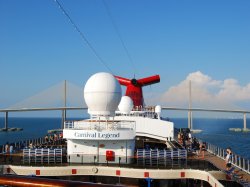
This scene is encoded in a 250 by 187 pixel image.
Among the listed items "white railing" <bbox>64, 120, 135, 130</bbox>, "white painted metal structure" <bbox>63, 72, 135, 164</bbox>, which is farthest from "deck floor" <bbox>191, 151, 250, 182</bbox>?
"white railing" <bbox>64, 120, 135, 130</bbox>

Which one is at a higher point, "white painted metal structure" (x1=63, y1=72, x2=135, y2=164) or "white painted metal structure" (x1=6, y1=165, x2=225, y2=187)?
"white painted metal structure" (x1=63, y1=72, x2=135, y2=164)

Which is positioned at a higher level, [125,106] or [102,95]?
[125,106]

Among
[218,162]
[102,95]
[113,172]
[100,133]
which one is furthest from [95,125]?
[218,162]

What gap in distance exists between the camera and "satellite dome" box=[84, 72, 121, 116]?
1043 inches

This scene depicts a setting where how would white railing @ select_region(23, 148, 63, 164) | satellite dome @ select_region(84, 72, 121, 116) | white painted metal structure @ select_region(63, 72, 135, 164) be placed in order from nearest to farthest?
white railing @ select_region(23, 148, 63, 164) → white painted metal structure @ select_region(63, 72, 135, 164) → satellite dome @ select_region(84, 72, 121, 116)

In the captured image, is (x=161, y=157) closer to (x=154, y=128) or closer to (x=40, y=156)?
(x=40, y=156)

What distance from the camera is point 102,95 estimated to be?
26.5 m

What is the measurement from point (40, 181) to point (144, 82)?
59138 mm

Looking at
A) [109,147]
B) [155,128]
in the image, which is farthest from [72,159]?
[155,128]

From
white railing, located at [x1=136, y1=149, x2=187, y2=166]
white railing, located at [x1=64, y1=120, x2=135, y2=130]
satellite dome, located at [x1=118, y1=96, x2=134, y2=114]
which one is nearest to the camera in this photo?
white railing, located at [x1=136, y1=149, x2=187, y2=166]

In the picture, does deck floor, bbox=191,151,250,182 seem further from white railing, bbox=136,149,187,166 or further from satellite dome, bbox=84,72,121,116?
satellite dome, bbox=84,72,121,116

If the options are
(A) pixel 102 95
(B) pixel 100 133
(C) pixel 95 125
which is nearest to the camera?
(B) pixel 100 133

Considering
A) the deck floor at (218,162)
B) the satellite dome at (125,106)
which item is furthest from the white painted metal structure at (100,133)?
the satellite dome at (125,106)

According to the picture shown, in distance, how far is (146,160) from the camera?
80.2 ft
